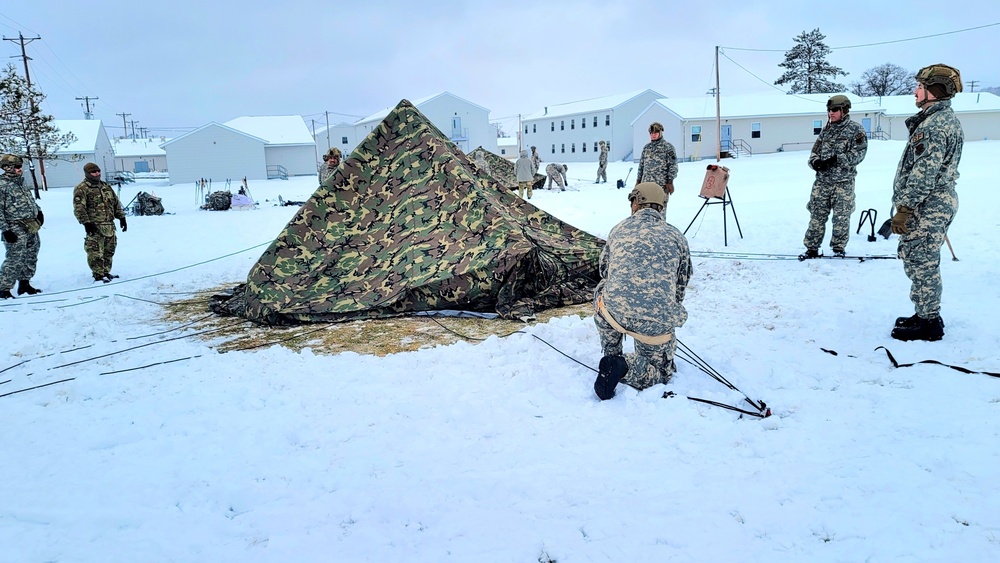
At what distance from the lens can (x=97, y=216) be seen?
863 centimetres

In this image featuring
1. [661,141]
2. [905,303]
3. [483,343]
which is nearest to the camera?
[483,343]

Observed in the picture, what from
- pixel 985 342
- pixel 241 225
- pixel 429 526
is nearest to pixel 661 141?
pixel 985 342

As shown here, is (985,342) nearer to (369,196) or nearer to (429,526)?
(429,526)

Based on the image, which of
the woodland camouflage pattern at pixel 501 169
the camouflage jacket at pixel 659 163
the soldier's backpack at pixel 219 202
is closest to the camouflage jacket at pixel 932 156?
the camouflage jacket at pixel 659 163

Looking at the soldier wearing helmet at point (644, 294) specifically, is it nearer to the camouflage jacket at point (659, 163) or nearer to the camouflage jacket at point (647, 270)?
the camouflage jacket at point (647, 270)

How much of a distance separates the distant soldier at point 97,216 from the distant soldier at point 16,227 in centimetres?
57

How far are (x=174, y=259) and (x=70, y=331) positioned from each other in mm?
5283

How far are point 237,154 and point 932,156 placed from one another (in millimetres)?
45220

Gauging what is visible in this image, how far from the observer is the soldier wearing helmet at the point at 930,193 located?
462 cm

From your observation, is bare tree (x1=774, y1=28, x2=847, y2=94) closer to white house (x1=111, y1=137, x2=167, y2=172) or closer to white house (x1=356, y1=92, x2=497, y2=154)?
white house (x1=356, y1=92, x2=497, y2=154)

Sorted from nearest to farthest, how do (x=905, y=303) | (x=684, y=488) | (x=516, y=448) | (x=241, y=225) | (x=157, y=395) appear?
1. (x=684, y=488)
2. (x=516, y=448)
3. (x=157, y=395)
4. (x=905, y=303)
5. (x=241, y=225)

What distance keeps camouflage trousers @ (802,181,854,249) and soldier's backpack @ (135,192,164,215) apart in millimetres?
19916

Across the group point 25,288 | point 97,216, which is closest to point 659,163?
point 97,216

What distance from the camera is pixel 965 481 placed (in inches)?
112
